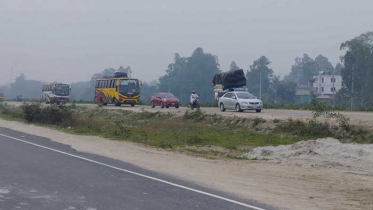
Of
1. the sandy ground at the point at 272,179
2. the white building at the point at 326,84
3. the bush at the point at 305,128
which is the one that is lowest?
the sandy ground at the point at 272,179

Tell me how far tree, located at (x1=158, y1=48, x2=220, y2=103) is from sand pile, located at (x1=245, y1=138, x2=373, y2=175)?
279 feet

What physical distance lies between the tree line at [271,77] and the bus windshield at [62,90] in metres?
12.0

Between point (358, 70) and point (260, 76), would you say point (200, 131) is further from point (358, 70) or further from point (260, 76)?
point (260, 76)

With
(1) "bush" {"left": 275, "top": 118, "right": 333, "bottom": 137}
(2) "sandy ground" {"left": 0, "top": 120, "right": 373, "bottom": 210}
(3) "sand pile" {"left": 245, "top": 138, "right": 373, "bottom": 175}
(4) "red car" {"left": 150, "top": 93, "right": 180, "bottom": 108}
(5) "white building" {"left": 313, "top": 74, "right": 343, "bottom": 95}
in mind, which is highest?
(5) "white building" {"left": 313, "top": 74, "right": 343, "bottom": 95}

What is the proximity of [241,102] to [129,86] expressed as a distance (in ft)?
81.6

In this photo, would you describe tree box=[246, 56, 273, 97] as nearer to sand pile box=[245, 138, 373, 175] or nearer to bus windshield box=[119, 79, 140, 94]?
bus windshield box=[119, 79, 140, 94]

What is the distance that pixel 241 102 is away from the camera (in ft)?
135

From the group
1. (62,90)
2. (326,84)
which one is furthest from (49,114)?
(326,84)

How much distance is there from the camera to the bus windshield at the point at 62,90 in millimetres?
81188

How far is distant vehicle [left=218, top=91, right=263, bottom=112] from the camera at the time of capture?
41.2 metres

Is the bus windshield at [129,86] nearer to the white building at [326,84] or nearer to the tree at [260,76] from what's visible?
the tree at [260,76]

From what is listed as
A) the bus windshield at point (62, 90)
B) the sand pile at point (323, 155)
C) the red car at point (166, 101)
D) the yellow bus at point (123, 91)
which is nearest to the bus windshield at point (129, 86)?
the yellow bus at point (123, 91)

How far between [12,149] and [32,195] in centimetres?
1052

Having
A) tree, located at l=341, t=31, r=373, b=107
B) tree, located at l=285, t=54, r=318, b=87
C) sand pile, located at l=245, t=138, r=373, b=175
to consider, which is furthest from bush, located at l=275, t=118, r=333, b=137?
tree, located at l=285, t=54, r=318, b=87
